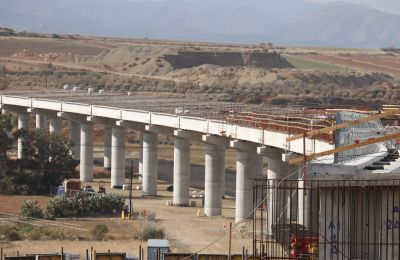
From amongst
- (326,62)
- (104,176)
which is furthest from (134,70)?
(104,176)

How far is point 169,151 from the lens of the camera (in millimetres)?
95000

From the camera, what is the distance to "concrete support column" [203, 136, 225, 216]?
5711 centimetres

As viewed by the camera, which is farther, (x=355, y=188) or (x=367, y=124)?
(x=367, y=124)

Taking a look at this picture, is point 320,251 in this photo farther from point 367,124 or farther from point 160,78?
point 160,78

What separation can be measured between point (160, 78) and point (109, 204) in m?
92.3

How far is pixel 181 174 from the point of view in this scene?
6184 cm

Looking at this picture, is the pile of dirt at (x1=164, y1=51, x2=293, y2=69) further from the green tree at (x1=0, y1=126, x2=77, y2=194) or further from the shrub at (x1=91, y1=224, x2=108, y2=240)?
the shrub at (x1=91, y1=224, x2=108, y2=240)

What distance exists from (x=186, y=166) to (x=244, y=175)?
8278mm

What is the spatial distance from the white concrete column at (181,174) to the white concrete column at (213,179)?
311 centimetres

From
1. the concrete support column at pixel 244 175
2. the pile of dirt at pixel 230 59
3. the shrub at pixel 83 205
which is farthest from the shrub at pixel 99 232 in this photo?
the pile of dirt at pixel 230 59

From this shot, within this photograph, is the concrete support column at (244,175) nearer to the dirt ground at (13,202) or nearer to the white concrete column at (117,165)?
the dirt ground at (13,202)

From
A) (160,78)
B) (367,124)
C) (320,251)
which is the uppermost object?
(160,78)

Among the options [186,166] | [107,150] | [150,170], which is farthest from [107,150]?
[186,166]

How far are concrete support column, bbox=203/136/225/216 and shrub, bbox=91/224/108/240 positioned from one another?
901 centimetres
